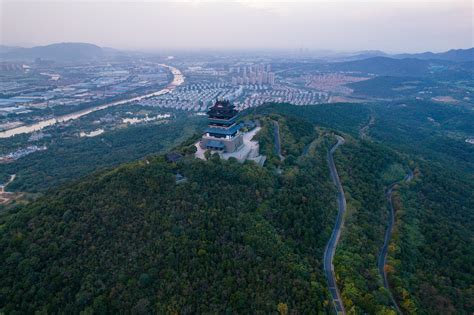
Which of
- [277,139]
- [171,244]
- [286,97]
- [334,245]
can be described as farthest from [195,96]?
[171,244]

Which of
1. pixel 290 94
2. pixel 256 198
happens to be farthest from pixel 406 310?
pixel 290 94

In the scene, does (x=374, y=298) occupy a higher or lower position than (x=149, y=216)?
lower

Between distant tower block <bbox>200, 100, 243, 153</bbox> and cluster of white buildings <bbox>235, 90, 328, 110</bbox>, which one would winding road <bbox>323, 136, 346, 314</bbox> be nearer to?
distant tower block <bbox>200, 100, 243, 153</bbox>

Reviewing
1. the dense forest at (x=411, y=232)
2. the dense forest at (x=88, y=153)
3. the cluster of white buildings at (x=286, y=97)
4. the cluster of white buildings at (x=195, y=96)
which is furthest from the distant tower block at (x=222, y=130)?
the cluster of white buildings at (x=286, y=97)

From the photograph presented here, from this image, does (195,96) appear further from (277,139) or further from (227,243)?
(227,243)

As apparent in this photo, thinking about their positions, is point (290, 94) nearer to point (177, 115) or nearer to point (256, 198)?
point (177, 115)

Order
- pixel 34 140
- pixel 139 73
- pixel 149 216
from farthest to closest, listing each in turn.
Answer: pixel 139 73, pixel 34 140, pixel 149 216

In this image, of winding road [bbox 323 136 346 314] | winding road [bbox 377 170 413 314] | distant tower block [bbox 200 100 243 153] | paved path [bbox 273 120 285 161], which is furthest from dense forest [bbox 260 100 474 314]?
distant tower block [bbox 200 100 243 153]

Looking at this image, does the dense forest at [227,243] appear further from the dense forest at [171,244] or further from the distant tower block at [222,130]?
the distant tower block at [222,130]
